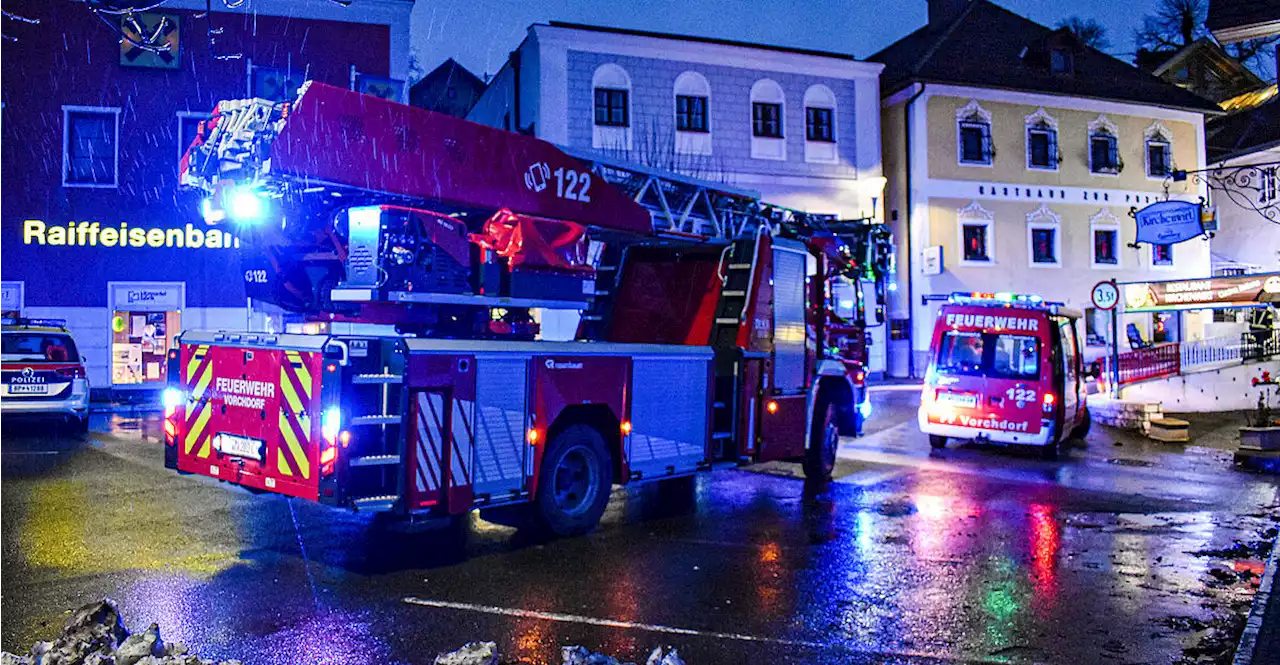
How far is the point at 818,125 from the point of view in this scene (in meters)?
30.9

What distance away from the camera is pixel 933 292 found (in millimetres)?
32281

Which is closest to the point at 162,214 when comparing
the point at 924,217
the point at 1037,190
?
Result: the point at 924,217

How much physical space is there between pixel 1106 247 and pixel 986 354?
22543mm

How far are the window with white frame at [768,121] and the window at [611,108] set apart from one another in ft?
13.3

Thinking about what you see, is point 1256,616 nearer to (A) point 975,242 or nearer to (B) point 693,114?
(B) point 693,114

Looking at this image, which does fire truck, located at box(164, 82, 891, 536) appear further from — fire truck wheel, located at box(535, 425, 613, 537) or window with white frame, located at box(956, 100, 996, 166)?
window with white frame, located at box(956, 100, 996, 166)

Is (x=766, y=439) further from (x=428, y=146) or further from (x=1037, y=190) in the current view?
(x=1037, y=190)

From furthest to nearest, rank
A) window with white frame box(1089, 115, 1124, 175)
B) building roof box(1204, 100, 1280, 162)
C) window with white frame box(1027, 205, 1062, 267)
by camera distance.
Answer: building roof box(1204, 100, 1280, 162) < window with white frame box(1089, 115, 1124, 175) < window with white frame box(1027, 205, 1062, 267)

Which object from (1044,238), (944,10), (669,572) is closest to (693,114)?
(1044,238)

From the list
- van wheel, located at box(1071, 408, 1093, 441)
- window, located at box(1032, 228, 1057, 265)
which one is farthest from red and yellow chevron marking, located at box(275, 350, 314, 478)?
window, located at box(1032, 228, 1057, 265)

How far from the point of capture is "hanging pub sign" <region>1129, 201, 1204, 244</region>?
22.8 m

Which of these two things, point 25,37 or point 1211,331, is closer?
point 25,37

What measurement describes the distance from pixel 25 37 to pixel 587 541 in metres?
23.1

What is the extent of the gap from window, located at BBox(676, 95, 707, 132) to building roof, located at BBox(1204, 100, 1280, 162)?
21465 millimetres
